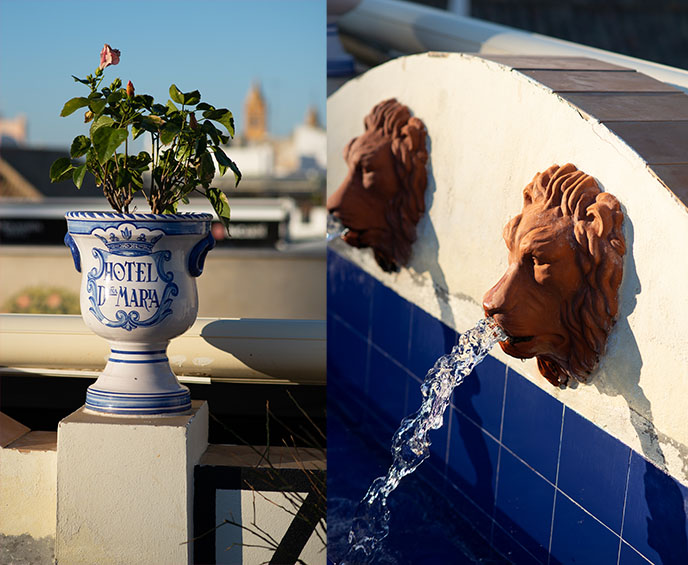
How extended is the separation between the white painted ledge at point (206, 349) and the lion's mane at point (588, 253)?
589mm

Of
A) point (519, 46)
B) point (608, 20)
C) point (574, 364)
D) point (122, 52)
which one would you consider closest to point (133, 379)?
point (122, 52)

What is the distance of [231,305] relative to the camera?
9.59 metres

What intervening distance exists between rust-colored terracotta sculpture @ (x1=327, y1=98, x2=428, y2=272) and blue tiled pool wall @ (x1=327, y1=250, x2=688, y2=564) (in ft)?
0.91

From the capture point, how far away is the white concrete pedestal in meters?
1.78

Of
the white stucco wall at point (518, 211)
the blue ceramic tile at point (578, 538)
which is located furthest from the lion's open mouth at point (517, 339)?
the blue ceramic tile at point (578, 538)

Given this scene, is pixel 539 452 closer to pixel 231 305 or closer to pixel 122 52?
pixel 122 52

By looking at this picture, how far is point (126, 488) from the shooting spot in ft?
5.90

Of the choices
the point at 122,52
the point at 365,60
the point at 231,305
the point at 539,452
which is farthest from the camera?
the point at 231,305

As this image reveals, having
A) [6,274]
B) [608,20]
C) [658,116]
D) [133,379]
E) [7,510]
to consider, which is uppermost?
[608,20]

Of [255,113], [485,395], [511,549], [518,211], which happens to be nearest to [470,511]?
[511,549]

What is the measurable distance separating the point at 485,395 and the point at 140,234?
128 centimetres

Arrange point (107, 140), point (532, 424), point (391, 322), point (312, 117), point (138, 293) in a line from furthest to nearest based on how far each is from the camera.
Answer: point (312, 117), point (391, 322), point (532, 424), point (138, 293), point (107, 140)

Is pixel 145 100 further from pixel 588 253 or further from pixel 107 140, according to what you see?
pixel 588 253

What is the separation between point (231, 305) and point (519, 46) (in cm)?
652
